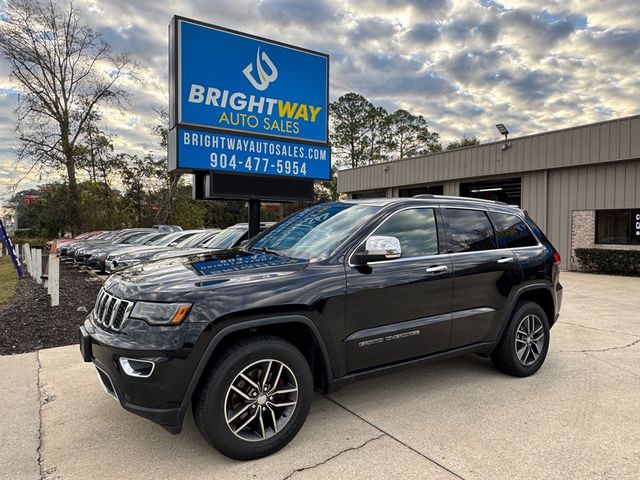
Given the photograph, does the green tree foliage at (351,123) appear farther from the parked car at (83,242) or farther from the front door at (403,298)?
the front door at (403,298)

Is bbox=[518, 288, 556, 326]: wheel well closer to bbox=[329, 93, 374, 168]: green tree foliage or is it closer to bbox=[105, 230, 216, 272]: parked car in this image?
bbox=[105, 230, 216, 272]: parked car

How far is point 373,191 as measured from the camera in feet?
82.5

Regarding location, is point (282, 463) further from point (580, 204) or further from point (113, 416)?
point (580, 204)

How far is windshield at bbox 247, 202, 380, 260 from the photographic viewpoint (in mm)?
3459

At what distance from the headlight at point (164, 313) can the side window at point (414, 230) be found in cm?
165

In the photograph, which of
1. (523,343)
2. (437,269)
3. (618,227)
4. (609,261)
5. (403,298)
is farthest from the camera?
(618,227)

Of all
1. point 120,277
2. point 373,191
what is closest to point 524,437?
point 120,277

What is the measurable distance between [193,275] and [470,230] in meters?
2.64

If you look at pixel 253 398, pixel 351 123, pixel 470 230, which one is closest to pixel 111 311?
pixel 253 398

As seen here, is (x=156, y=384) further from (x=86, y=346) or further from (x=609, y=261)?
(x=609, y=261)

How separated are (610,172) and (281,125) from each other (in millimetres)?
12511

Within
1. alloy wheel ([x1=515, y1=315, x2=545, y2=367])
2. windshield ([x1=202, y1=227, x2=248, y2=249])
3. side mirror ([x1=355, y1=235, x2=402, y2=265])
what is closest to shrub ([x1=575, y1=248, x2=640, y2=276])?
alloy wheel ([x1=515, y1=315, x2=545, y2=367])

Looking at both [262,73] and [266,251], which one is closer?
[266,251]

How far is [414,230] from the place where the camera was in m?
3.80
